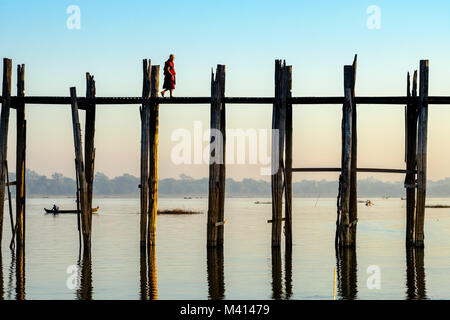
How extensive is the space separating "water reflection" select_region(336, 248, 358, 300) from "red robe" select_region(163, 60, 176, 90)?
6.10m

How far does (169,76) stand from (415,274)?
25.6 ft

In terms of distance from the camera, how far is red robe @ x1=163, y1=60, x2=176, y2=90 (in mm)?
19891

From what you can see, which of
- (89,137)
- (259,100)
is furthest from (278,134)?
(89,137)

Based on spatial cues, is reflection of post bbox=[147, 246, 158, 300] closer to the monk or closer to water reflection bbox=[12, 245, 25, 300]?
water reflection bbox=[12, 245, 25, 300]

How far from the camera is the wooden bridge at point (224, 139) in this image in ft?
63.7

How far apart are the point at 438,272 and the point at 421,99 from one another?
431cm

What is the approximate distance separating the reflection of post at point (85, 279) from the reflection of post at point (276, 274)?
3.54 metres

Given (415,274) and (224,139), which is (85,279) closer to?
(224,139)

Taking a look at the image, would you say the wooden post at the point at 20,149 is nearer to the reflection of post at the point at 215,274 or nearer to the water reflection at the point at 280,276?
the reflection of post at the point at 215,274

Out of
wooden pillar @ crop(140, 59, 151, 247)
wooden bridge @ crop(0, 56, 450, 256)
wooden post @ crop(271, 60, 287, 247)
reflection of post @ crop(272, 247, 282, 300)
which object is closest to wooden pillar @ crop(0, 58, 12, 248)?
wooden bridge @ crop(0, 56, 450, 256)

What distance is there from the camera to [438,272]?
60.1 ft

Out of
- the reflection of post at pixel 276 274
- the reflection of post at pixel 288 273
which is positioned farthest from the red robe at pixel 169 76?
the reflection of post at pixel 288 273
